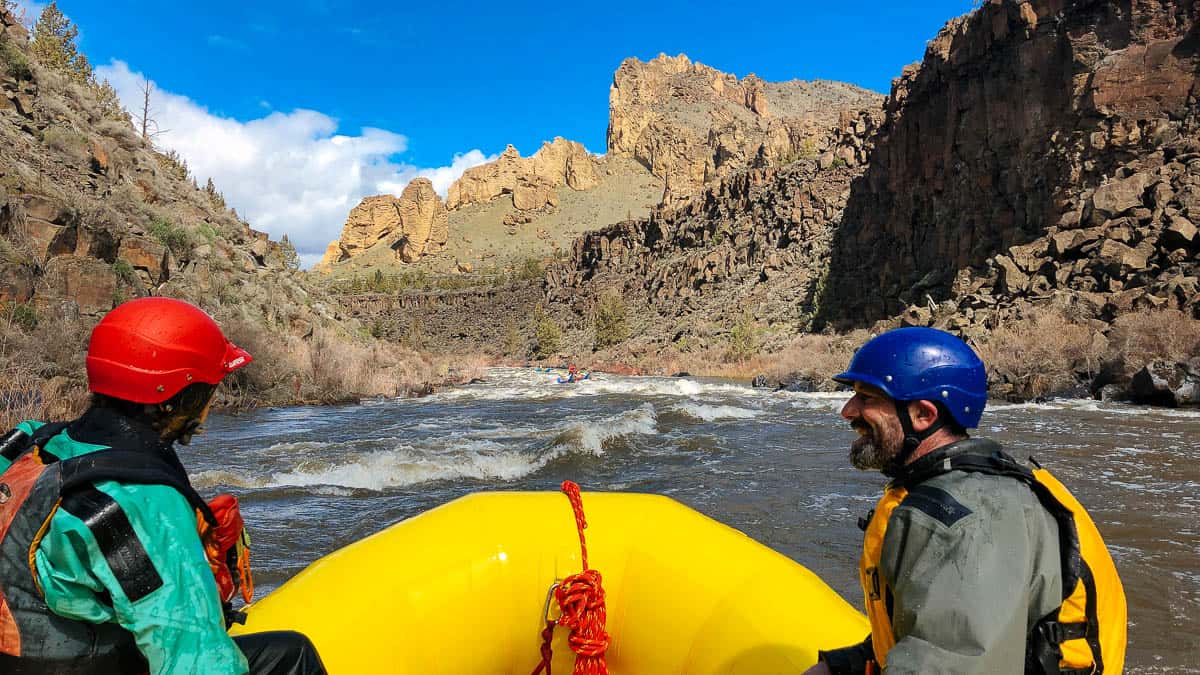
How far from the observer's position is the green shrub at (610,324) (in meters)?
55.6

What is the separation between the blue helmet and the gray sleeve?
317 millimetres

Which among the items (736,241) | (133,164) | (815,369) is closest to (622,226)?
(736,241)

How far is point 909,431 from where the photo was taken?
1558 millimetres

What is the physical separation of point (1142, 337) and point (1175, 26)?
13265mm

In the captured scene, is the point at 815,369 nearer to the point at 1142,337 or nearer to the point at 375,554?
the point at 1142,337

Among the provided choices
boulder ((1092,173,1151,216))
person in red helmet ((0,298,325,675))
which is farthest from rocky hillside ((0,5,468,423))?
boulder ((1092,173,1151,216))

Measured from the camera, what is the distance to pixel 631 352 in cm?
4897

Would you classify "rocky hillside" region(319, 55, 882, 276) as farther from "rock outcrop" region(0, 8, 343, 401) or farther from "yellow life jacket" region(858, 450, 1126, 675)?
"yellow life jacket" region(858, 450, 1126, 675)

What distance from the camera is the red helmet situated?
1.46 metres

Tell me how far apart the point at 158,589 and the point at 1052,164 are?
28634 mm

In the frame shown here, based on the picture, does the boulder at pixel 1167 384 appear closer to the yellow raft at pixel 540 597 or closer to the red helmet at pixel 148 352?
the yellow raft at pixel 540 597

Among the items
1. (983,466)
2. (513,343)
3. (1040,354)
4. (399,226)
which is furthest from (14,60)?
(399,226)

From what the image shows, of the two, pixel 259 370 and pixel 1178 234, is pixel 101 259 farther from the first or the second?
pixel 1178 234

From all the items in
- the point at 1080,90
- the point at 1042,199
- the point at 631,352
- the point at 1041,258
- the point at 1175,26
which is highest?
the point at 1175,26
